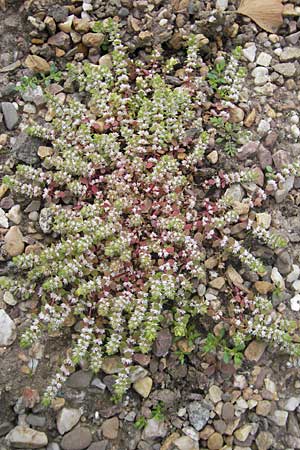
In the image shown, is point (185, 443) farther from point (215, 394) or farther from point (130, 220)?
point (130, 220)

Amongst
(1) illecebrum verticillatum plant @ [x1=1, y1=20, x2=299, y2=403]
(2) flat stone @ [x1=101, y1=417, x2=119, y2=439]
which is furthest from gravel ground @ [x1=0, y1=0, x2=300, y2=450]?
(1) illecebrum verticillatum plant @ [x1=1, y1=20, x2=299, y2=403]

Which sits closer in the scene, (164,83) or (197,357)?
(197,357)

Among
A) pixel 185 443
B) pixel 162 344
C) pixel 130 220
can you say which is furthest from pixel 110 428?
pixel 130 220

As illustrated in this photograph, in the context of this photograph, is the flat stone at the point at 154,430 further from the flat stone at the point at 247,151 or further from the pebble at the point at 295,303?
the flat stone at the point at 247,151

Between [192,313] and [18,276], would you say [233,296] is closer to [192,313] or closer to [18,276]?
[192,313]

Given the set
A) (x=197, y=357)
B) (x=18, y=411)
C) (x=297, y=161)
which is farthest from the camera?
(x=297, y=161)

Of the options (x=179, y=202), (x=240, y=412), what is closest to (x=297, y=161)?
(x=179, y=202)

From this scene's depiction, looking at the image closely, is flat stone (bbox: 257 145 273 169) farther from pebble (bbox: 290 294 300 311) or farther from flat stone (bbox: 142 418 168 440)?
flat stone (bbox: 142 418 168 440)
